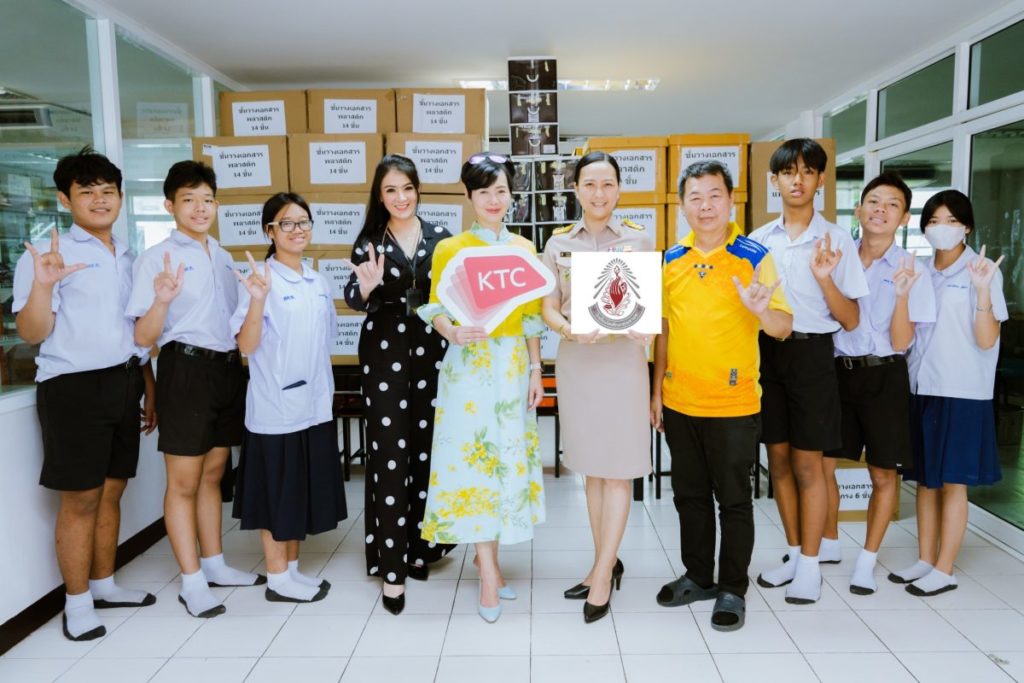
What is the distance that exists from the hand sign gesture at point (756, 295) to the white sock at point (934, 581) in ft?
4.51

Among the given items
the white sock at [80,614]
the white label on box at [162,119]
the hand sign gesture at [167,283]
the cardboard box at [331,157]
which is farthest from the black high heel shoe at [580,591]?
the white label on box at [162,119]

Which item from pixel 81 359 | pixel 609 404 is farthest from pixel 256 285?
pixel 609 404

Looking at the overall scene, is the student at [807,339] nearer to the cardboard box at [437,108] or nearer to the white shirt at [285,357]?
the white shirt at [285,357]

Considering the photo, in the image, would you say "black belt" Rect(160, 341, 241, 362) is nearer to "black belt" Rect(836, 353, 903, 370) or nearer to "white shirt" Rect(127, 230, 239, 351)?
"white shirt" Rect(127, 230, 239, 351)

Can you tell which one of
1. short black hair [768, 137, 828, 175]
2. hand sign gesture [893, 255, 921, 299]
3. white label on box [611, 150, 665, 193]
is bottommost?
hand sign gesture [893, 255, 921, 299]

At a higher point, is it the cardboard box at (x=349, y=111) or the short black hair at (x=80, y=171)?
the cardboard box at (x=349, y=111)

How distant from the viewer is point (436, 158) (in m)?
3.73

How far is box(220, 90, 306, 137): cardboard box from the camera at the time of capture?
12.5 feet

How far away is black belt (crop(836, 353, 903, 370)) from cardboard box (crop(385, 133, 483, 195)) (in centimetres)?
208

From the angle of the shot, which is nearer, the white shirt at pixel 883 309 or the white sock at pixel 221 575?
the white shirt at pixel 883 309

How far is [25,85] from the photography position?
9.15 feet

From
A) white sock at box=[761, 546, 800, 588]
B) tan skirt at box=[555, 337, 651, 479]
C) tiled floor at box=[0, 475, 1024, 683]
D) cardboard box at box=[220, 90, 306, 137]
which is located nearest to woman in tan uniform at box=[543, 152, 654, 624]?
tan skirt at box=[555, 337, 651, 479]

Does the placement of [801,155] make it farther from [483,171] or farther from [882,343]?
[483,171]

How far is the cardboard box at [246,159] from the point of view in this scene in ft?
12.2
